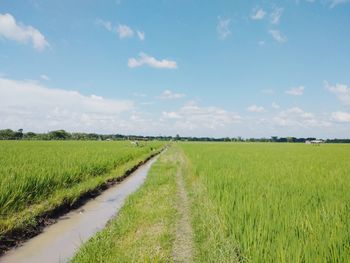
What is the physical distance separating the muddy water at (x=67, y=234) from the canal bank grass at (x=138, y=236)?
34cm

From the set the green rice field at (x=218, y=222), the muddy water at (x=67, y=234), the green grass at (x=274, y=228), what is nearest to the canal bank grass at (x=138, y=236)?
the green rice field at (x=218, y=222)

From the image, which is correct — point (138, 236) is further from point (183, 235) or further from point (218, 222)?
point (218, 222)

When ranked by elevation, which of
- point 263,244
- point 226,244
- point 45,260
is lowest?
point 45,260

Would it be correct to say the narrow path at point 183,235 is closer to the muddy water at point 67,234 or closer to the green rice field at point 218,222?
Answer: the green rice field at point 218,222

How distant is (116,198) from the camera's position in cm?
897

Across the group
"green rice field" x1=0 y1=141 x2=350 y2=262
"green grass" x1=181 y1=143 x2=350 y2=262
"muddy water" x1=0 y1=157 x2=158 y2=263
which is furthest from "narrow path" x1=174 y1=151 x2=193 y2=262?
"muddy water" x1=0 y1=157 x2=158 y2=263

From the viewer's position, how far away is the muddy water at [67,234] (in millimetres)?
4516

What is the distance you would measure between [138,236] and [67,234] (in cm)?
142

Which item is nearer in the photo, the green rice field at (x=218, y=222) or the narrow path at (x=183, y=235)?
the green rice field at (x=218, y=222)

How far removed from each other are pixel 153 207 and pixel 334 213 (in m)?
3.99

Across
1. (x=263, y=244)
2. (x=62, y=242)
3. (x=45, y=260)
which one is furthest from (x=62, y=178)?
(x=263, y=244)

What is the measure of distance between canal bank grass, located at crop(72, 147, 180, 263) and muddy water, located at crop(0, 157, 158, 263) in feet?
1.13

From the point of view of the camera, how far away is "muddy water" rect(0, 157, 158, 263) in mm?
4516

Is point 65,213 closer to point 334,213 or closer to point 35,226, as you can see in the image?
point 35,226
